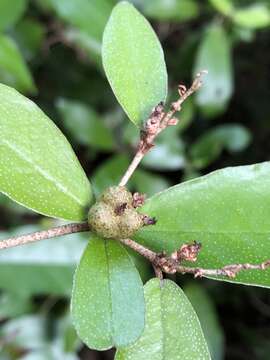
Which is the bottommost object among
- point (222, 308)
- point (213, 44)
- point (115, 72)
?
point (115, 72)

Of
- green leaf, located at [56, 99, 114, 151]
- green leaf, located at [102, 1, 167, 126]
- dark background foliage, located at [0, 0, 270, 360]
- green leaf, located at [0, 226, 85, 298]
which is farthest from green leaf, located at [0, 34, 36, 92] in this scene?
green leaf, located at [102, 1, 167, 126]

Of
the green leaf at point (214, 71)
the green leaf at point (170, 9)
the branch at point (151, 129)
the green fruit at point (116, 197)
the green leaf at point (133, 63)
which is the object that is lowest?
the green fruit at point (116, 197)

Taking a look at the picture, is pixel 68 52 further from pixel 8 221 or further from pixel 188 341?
pixel 188 341

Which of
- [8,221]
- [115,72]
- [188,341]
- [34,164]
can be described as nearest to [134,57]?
[115,72]

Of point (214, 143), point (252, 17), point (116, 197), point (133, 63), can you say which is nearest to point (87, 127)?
point (214, 143)

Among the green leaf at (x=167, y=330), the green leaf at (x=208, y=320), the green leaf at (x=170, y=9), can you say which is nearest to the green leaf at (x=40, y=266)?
the green leaf at (x=208, y=320)

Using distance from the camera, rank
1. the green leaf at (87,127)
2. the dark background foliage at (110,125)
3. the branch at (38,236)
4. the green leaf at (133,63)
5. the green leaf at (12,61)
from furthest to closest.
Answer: the green leaf at (87,127)
the dark background foliage at (110,125)
the green leaf at (12,61)
the green leaf at (133,63)
the branch at (38,236)

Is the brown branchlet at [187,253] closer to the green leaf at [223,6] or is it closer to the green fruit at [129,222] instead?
the green fruit at [129,222]
